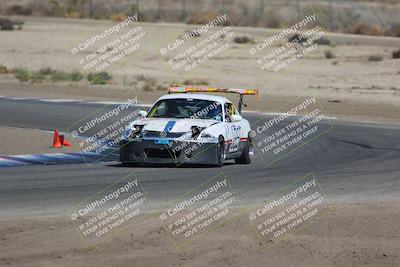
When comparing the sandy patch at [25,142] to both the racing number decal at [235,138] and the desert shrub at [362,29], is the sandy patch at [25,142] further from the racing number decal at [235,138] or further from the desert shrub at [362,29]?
the desert shrub at [362,29]

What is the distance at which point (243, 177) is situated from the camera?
17500mm

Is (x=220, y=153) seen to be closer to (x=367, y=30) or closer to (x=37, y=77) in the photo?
(x=37, y=77)

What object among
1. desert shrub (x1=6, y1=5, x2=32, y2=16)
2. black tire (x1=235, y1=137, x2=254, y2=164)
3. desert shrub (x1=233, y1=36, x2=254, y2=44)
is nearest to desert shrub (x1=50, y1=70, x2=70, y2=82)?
desert shrub (x1=233, y1=36, x2=254, y2=44)

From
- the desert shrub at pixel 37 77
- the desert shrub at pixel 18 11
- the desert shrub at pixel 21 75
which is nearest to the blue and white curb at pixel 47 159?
the desert shrub at pixel 37 77

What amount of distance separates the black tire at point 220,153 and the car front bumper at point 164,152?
0.24m

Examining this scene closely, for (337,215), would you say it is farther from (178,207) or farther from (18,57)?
(18,57)

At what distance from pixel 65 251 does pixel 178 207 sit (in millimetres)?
2857

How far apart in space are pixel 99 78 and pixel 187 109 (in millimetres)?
23387

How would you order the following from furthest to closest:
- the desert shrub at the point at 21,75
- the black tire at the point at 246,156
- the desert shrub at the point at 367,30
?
the desert shrub at the point at 367,30
the desert shrub at the point at 21,75
the black tire at the point at 246,156

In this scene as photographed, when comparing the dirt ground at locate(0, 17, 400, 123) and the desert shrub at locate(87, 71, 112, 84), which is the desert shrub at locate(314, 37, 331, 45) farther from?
the desert shrub at locate(87, 71, 112, 84)

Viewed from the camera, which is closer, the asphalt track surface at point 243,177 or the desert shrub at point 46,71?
the asphalt track surface at point 243,177

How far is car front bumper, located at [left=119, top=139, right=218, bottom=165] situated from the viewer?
18188 mm

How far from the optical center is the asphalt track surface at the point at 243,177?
1435cm

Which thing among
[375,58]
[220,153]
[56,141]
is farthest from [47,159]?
[375,58]
